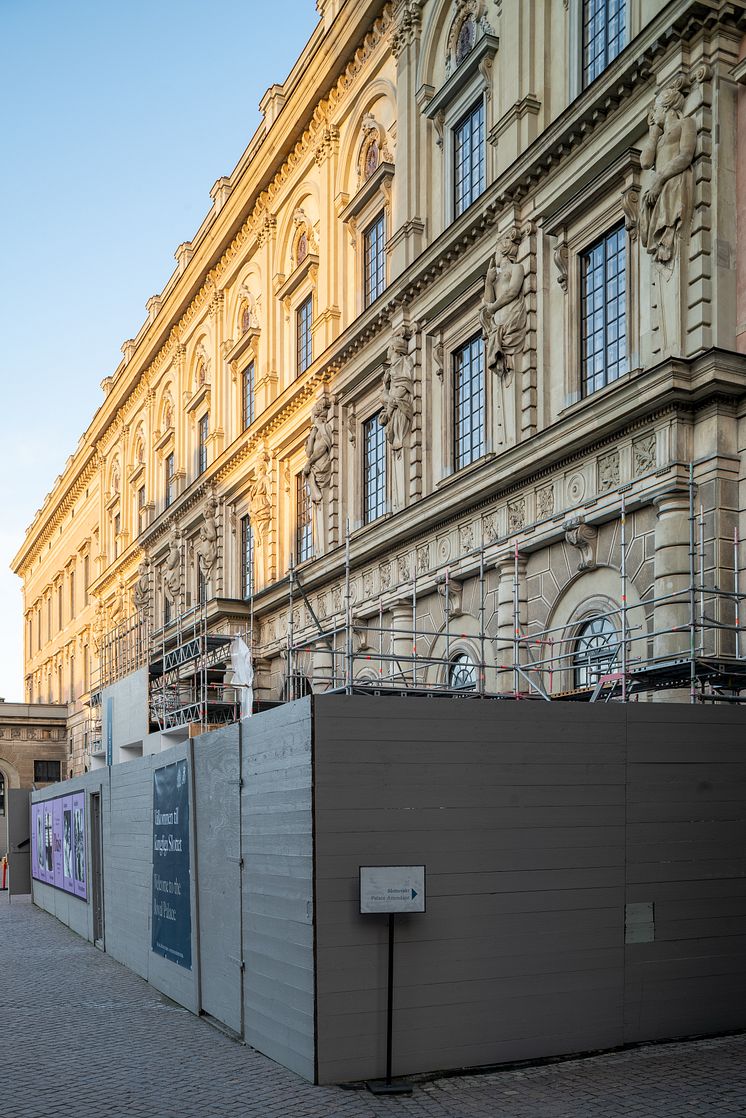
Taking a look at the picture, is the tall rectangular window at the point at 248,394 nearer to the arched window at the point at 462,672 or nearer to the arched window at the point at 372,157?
the arched window at the point at 372,157

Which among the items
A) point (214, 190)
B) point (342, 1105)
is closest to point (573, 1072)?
point (342, 1105)

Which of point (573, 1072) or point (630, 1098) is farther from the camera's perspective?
point (573, 1072)

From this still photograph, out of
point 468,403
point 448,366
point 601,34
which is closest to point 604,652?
point 468,403

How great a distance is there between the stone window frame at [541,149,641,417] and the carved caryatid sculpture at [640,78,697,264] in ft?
1.81

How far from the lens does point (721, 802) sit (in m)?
12.1

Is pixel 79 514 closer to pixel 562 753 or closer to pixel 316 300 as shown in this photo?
pixel 316 300

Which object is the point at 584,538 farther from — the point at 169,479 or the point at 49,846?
the point at 169,479

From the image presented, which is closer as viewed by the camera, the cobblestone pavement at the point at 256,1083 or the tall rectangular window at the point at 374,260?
the cobblestone pavement at the point at 256,1083

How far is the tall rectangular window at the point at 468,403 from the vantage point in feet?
78.1

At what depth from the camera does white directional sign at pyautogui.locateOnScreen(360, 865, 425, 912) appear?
412 inches

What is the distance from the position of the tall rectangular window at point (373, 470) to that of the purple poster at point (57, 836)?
31.3 ft

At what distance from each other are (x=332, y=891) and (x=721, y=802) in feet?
13.6

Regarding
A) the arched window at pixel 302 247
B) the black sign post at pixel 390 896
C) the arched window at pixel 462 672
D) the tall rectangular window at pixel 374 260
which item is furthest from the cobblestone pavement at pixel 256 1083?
the arched window at pixel 302 247

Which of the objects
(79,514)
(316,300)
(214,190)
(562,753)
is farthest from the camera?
(79,514)
